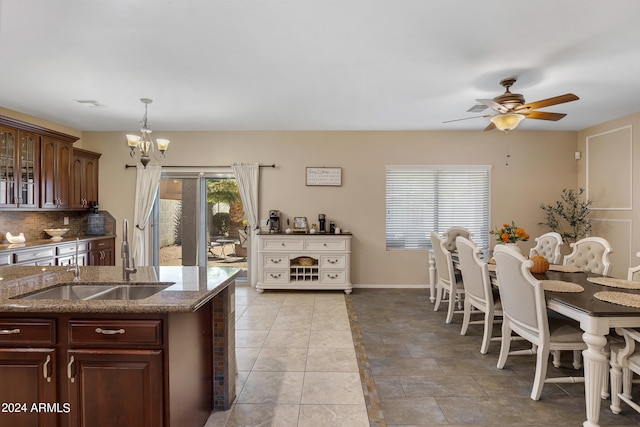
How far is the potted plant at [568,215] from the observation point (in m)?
5.30

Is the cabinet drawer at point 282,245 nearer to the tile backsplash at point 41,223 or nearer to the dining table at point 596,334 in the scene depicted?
the tile backsplash at point 41,223

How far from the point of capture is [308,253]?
5.17m

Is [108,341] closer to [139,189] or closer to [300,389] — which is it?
[300,389]

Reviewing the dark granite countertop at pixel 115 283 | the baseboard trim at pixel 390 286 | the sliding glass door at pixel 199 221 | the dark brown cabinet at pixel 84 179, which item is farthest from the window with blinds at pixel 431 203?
the dark brown cabinet at pixel 84 179

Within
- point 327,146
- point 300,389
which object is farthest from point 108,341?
point 327,146

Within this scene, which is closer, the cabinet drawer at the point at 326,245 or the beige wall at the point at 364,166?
the cabinet drawer at the point at 326,245

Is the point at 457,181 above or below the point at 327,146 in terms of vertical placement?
below

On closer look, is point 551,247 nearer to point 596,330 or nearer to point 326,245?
point 596,330

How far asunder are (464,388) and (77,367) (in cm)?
243

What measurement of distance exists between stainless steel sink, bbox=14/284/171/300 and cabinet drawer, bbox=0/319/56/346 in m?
0.40

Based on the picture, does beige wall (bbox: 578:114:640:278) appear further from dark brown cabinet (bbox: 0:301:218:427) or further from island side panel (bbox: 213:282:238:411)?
dark brown cabinet (bbox: 0:301:218:427)

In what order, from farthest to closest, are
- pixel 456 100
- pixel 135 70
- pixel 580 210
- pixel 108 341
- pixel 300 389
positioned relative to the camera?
pixel 580 210
pixel 456 100
pixel 135 70
pixel 300 389
pixel 108 341

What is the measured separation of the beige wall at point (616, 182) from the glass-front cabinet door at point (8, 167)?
310 inches

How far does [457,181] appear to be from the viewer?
219 inches
